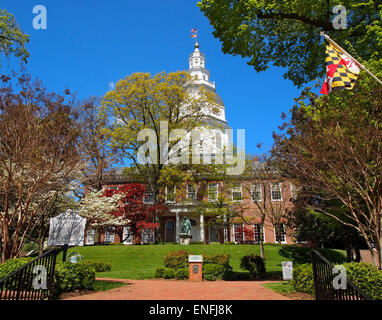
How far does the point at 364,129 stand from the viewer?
32.9 ft

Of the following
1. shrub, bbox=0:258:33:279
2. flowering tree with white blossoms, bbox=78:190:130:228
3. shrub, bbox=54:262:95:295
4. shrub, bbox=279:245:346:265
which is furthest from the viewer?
flowering tree with white blossoms, bbox=78:190:130:228

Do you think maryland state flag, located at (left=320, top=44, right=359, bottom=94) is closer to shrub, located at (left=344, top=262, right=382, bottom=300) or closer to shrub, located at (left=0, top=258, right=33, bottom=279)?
shrub, located at (left=344, top=262, right=382, bottom=300)

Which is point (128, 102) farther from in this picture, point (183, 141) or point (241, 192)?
point (241, 192)

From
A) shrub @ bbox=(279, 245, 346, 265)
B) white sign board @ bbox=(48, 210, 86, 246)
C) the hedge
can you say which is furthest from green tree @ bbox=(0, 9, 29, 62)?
shrub @ bbox=(279, 245, 346, 265)

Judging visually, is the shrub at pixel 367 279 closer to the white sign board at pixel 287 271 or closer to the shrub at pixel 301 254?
the white sign board at pixel 287 271

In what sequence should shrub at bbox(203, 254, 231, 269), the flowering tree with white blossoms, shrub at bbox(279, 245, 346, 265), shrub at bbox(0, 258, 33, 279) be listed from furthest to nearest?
the flowering tree with white blossoms
shrub at bbox(279, 245, 346, 265)
shrub at bbox(203, 254, 231, 269)
shrub at bbox(0, 258, 33, 279)

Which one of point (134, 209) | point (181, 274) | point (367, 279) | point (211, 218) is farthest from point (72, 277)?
point (211, 218)

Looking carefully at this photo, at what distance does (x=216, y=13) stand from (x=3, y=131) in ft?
31.7

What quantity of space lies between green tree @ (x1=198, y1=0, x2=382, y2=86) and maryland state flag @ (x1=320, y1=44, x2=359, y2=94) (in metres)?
2.11

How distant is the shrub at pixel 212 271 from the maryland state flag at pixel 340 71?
33.7ft

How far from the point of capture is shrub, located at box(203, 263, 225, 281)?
592 inches

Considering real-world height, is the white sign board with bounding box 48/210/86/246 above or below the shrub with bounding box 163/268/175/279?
above
